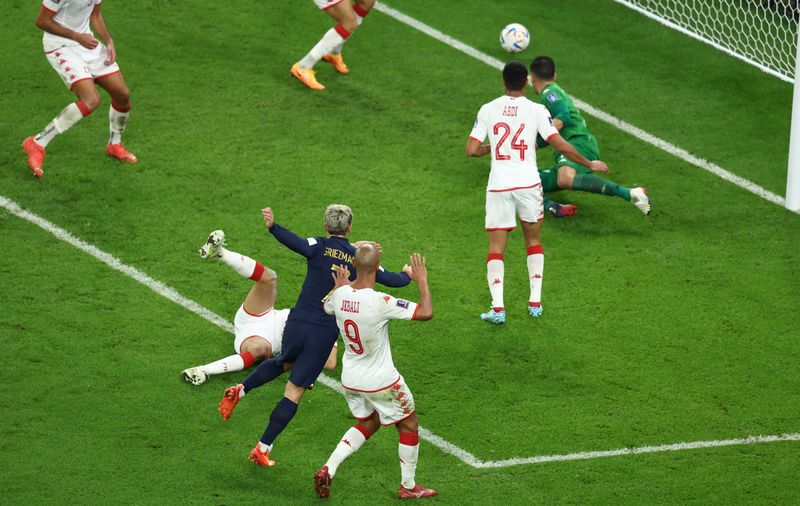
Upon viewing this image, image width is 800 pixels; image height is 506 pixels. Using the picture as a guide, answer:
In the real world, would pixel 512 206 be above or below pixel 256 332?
above

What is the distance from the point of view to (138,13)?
15.5 m

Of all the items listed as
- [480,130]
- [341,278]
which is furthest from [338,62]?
[341,278]

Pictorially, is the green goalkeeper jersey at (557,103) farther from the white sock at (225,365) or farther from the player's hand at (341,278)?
the player's hand at (341,278)

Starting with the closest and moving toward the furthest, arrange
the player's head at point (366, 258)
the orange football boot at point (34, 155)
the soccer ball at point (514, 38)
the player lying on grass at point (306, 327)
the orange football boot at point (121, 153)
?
1. the player's head at point (366, 258)
2. the player lying on grass at point (306, 327)
3. the orange football boot at point (34, 155)
4. the orange football boot at point (121, 153)
5. the soccer ball at point (514, 38)

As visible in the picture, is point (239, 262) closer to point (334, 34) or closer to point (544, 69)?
point (544, 69)

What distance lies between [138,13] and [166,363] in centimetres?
643

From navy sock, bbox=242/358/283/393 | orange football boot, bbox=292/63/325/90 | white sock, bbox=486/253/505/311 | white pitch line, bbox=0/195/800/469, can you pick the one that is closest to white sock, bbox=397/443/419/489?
white pitch line, bbox=0/195/800/469

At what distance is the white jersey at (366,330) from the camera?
855cm

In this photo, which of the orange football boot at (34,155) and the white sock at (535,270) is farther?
the orange football boot at (34,155)

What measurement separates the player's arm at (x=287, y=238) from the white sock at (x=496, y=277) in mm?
2354

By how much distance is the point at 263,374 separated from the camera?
9.60 meters

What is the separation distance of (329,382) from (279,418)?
1.31 metres

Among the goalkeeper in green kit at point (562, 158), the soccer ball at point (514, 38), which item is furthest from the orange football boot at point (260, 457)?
the soccer ball at point (514, 38)

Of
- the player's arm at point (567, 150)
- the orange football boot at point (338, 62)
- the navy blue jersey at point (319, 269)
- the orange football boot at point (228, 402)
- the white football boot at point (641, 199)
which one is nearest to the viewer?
the navy blue jersey at point (319, 269)
